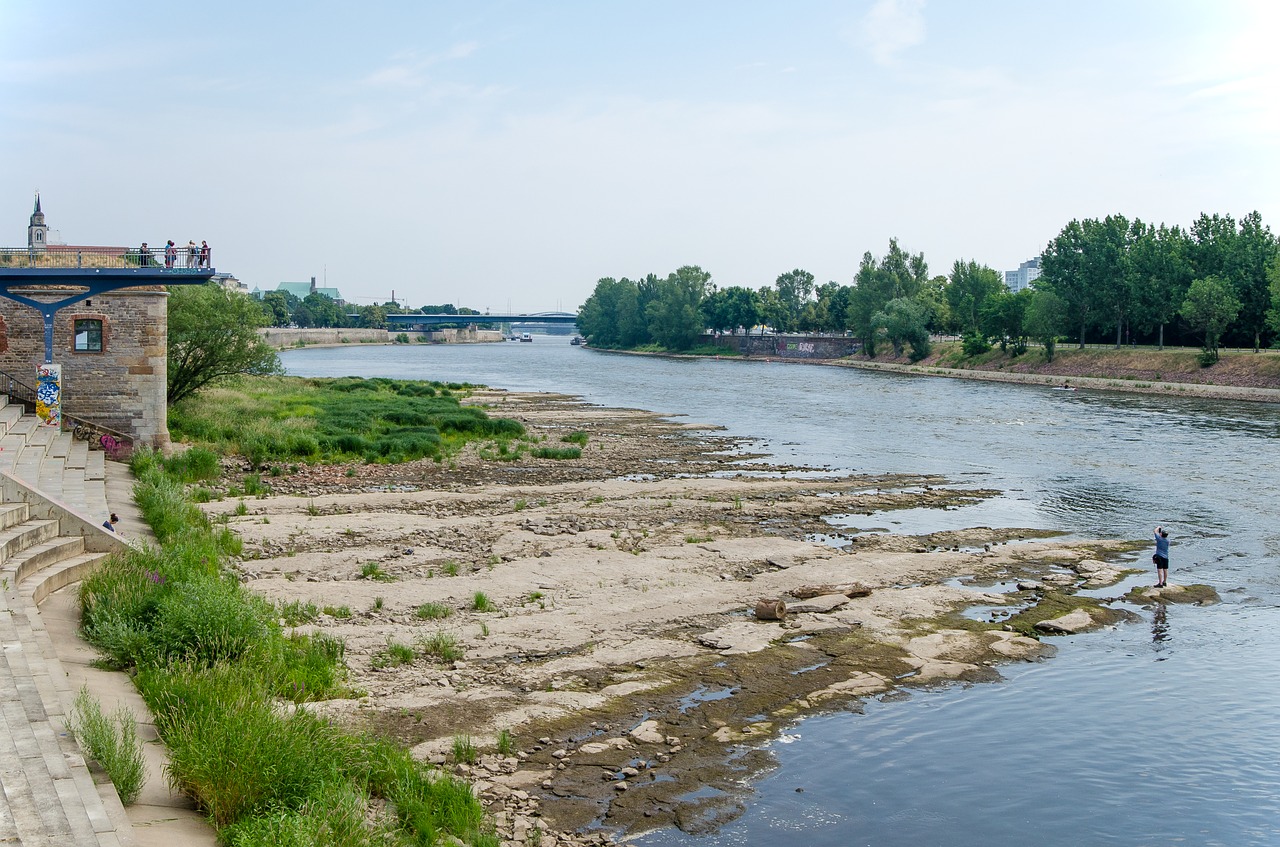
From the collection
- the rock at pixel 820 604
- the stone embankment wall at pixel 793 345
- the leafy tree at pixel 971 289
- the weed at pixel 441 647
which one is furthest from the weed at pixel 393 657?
the stone embankment wall at pixel 793 345

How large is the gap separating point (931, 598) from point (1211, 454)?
30.4 m

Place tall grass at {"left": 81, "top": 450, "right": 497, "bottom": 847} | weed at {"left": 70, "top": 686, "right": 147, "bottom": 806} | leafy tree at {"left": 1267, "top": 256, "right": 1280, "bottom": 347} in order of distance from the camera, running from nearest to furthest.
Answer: weed at {"left": 70, "top": 686, "right": 147, "bottom": 806} → tall grass at {"left": 81, "top": 450, "right": 497, "bottom": 847} → leafy tree at {"left": 1267, "top": 256, "right": 1280, "bottom": 347}

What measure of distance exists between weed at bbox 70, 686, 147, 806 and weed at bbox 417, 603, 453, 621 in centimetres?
823

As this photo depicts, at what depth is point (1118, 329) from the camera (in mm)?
102250

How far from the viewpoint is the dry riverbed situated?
1455 centimetres

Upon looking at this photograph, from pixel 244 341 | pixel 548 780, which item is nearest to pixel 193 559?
pixel 548 780

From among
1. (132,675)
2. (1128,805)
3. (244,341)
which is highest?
(244,341)

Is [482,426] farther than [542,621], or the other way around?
[482,426]

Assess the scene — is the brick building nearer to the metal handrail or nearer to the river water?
the metal handrail

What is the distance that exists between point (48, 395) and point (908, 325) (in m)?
110

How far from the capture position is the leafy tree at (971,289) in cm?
13100

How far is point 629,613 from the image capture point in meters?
20.7

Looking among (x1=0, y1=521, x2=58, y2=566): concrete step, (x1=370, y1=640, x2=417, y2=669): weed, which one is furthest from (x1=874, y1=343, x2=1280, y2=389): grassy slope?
(x1=0, y1=521, x2=58, y2=566): concrete step

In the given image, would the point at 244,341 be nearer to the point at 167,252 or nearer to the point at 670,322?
the point at 167,252
